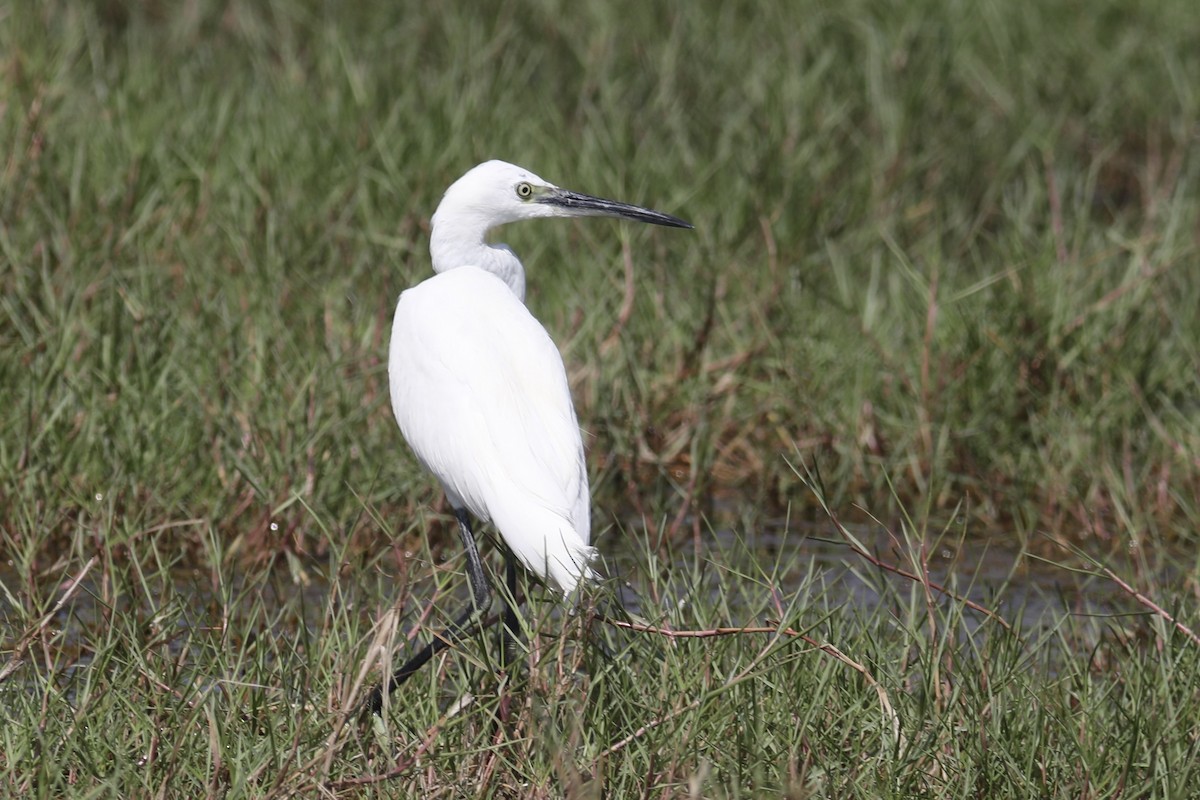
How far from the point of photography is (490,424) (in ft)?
9.73

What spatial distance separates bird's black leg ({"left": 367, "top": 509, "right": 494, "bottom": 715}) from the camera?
276cm

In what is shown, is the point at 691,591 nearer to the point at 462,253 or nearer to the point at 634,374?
the point at 462,253

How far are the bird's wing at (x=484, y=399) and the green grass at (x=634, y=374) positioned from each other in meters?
0.18

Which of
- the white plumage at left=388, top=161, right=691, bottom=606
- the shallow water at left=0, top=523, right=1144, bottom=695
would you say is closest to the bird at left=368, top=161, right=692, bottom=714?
the white plumage at left=388, top=161, right=691, bottom=606

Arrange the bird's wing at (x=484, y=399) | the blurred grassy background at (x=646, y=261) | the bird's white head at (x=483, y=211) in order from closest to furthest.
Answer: the bird's wing at (x=484, y=399) < the bird's white head at (x=483, y=211) < the blurred grassy background at (x=646, y=261)

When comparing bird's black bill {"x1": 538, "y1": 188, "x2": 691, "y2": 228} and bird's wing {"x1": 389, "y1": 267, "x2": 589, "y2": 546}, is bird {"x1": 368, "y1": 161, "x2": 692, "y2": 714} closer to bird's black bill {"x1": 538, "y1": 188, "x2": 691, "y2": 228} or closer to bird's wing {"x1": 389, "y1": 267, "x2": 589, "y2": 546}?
bird's wing {"x1": 389, "y1": 267, "x2": 589, "y2": 546}

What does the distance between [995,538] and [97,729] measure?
8.01 feet

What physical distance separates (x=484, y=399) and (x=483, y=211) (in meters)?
0.58

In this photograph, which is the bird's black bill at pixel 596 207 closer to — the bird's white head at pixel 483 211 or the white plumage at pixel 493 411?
the bird's white head at pixel 483 211

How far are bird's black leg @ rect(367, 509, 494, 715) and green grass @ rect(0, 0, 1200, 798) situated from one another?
6 centimetres

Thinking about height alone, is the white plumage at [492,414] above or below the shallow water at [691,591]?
above

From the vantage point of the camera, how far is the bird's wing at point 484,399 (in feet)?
9.48

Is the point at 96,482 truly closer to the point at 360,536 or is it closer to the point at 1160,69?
the point at 360,536

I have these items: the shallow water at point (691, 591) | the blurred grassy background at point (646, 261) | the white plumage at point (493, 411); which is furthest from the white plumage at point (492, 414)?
the blurred grassy background at point (646, 261)
